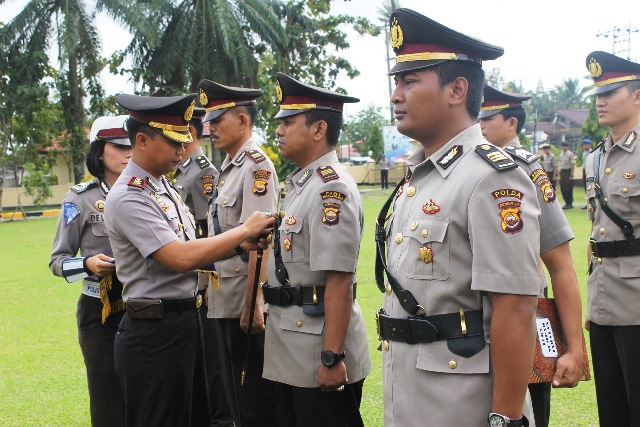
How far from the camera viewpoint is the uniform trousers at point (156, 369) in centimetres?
328

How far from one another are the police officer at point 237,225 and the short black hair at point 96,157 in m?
0.77

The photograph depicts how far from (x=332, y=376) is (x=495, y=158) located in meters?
1.46

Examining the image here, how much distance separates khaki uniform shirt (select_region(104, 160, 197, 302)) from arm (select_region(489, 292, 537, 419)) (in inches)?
67.8

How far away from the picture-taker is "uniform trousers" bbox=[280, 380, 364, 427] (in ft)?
10.8

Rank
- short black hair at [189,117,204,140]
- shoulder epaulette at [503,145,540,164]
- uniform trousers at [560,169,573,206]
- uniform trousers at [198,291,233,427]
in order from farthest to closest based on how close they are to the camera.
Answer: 1. uniform trousers at [560,169,573,206]
2. short black hair at [189,117,204,140]
3. uniform trousers at [198,291,233,427]
4. shoulder epaulette at [503,145,540,164]

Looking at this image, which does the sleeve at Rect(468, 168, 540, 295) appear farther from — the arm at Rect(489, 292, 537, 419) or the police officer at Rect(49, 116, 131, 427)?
the police officer at Rect(49, 116, 131, 427)

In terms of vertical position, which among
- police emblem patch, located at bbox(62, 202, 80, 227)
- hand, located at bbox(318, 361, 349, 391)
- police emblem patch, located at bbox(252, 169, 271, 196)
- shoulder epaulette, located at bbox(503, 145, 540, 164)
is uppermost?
shoulder epaulette, located at bbox(503, 145, 540, 164)

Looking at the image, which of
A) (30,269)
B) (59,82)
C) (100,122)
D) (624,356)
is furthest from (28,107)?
(624,356)

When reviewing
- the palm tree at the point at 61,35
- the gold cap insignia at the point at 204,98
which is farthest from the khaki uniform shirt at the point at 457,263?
the palm tree at the point at 61,35

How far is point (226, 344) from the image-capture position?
14.2 feet

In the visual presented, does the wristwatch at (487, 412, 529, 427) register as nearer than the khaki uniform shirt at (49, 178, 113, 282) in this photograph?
Yes

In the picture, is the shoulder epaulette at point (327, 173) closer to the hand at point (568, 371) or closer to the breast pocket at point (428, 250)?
the breast pocket at point (428, 250)

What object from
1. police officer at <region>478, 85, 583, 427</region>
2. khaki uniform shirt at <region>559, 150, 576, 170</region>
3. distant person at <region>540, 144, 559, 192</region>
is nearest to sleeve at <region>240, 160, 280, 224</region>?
police officer at <region>478, 85, 583, 427</region>

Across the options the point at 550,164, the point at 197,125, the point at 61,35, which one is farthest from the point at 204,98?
the point at 61,35
